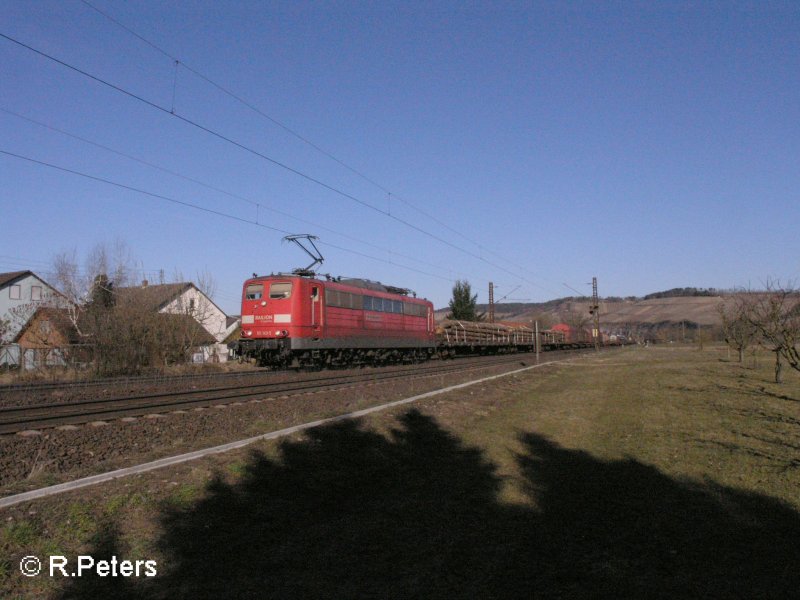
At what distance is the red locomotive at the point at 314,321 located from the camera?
2177cm

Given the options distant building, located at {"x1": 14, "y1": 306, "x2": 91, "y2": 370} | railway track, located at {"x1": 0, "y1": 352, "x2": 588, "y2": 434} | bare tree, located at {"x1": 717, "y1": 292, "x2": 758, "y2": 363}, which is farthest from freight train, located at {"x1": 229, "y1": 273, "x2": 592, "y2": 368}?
bare tree, located at {"x1": 717, "y1": 292, "x2": 758, "y2": 363}

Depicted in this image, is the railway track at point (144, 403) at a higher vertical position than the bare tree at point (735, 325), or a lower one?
lower

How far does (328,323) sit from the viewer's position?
23.4 metres

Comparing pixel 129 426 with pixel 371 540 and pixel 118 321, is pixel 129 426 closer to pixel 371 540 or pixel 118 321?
pixel 371 540

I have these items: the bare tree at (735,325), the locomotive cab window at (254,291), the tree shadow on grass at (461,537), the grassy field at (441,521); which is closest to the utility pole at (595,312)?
the bare tree at (735,325)

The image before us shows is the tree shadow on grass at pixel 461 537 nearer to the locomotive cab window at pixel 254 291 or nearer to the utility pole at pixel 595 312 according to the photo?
the locomotive cab window at pixel 254 291

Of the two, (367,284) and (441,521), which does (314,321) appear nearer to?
(367,284)

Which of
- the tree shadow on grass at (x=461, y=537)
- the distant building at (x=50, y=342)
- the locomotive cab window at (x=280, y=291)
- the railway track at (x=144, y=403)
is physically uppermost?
the locomotive cab window at (x=280, y=291)

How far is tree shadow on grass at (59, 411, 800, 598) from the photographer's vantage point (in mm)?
4129

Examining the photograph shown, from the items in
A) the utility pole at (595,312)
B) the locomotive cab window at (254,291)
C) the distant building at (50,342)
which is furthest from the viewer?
the utility pole at (595,312)

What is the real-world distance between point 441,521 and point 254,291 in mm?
18418

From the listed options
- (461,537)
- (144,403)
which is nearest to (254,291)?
(144,403)

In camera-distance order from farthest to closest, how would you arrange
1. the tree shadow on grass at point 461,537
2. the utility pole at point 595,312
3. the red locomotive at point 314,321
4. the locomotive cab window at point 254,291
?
the utility pole at point 595,312, the locomotive cab window at point 254,291, the red locomotive at point 314,321, the tree shadow on grass at point 461,537

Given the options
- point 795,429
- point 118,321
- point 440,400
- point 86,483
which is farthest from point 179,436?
point 118,321
